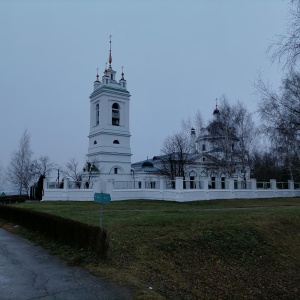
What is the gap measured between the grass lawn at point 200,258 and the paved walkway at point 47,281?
344 mm

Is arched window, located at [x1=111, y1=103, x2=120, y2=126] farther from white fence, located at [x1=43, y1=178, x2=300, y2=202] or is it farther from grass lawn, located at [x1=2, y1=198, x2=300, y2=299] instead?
grass lawn, located at [x1=2, y1=198, x2=300, y2=299]

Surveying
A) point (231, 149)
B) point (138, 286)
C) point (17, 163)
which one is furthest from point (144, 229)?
point (17, 163)

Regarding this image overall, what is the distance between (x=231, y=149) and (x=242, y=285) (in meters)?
30.0

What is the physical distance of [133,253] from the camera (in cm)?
866

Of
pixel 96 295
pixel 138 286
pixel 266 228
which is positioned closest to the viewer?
pixel 96 295

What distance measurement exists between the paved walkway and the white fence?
18.7 metres

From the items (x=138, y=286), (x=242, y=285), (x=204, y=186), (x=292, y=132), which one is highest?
(x=292, y=132)

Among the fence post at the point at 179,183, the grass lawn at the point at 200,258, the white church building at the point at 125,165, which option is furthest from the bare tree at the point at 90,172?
the grass lawn at the point at 200,258

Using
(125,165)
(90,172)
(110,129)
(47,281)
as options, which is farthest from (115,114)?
(47,281)

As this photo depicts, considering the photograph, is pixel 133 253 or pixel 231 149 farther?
pixel 231 149

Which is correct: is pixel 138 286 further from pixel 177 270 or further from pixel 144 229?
pixel 144 229

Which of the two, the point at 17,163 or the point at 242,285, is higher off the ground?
the point at 17,163

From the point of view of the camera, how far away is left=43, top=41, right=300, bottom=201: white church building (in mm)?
29969

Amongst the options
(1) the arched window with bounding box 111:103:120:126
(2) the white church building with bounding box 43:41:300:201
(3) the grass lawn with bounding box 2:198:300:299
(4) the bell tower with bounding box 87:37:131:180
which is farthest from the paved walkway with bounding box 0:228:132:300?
(1) the arched window with bounding box 111:103:120:126
